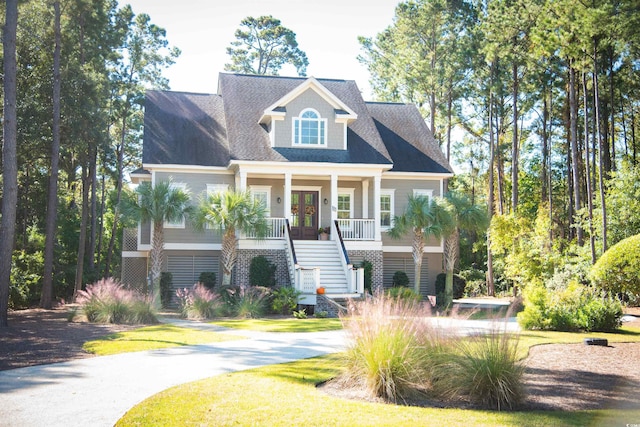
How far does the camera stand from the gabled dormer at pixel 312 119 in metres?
27.7

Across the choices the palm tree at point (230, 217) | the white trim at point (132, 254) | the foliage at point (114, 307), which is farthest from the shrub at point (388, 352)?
the white trim at point (132, 254)

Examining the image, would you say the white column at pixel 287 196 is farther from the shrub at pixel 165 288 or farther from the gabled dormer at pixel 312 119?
the shrub at pixel 165 288

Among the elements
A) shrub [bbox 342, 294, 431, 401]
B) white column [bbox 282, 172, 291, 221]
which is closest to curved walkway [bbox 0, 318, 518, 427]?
shrub [bbox 342, 294, 431, 401]

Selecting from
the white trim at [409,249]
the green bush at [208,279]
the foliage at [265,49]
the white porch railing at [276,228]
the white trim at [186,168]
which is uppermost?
the foliage at [265,49]

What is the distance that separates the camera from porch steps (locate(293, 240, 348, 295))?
942 inches

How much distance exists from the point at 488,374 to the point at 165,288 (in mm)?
19240

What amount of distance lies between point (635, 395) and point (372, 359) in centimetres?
375

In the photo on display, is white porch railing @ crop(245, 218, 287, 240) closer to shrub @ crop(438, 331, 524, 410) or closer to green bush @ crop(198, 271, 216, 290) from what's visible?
green bush @ crop(198, 271, 216, 290)

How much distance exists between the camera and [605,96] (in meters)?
34.4

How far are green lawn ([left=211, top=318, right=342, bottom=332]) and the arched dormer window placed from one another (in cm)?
1004

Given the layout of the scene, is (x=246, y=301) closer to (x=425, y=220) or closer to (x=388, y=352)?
(x=425, y=220)

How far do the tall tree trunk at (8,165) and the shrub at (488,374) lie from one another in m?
14.4

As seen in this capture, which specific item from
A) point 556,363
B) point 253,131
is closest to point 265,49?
point 253,131

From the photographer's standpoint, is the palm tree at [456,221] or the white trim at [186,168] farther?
the white trim at [186,168]
